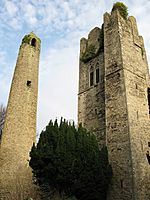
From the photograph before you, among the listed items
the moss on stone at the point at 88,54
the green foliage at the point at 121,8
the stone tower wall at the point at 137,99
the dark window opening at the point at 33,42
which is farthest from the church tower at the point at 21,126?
the green foliage at the point at 121,8

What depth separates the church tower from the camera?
1418 cm

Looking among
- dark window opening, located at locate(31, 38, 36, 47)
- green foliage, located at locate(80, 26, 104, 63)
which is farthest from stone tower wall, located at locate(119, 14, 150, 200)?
dark window opening, located at locate(31, 38, 36, 47)

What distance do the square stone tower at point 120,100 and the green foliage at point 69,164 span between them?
1198 millimetres

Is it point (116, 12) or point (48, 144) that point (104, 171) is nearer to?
point (48, 144)

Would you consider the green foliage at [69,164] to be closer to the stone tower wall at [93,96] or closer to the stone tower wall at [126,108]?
the stone tower wall at [126,108]

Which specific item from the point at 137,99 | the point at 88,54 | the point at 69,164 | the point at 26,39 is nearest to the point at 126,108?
the point at 137,99

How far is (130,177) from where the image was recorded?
13.1 metres

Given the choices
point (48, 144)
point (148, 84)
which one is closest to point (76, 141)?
point (48, 144)

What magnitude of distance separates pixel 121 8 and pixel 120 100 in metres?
8.40

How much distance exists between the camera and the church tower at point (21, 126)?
14.2m

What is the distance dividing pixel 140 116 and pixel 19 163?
25.1 ft

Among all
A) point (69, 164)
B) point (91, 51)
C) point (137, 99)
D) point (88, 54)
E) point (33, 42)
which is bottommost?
point (69, 164)

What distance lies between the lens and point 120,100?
15.6m

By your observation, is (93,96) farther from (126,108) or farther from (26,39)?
(26,39)
